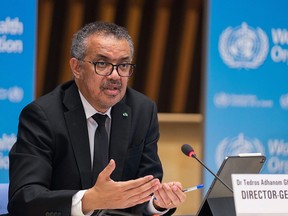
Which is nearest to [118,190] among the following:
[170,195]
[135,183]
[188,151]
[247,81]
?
[135,183]

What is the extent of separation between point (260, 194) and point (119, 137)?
3.00 ft

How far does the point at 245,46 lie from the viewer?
5.00m

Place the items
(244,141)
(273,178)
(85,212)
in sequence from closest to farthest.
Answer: (273,178)
(85,212)
(244,141)

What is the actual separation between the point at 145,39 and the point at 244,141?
4.98 ft

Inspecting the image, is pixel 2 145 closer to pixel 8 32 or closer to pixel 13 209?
pixel 8 32

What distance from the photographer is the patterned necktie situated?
306cm

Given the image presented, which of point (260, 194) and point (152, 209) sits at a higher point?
point (260, 194)

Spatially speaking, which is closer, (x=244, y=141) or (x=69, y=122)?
(x=69, y=122)

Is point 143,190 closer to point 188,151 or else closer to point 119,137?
point 188,151

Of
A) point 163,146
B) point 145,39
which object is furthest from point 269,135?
point 145,39

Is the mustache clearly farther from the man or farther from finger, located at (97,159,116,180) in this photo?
finger, located at (97,159,116,180)

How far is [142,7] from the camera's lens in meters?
5.87

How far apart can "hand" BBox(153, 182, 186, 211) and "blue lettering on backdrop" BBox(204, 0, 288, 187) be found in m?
2.01

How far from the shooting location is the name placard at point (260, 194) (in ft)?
7.87
